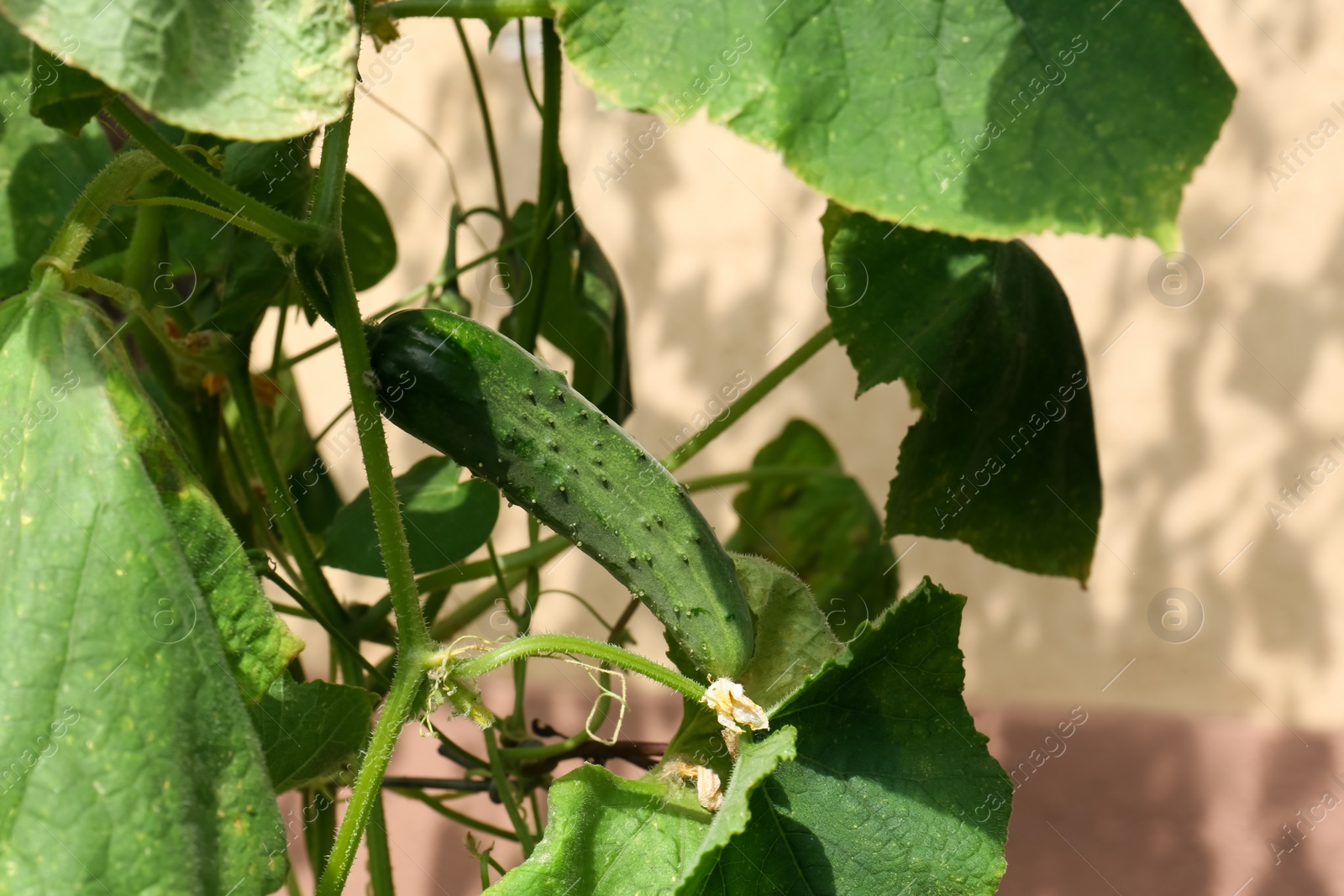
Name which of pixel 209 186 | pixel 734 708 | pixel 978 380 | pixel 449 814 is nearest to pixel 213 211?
pixel 209 186

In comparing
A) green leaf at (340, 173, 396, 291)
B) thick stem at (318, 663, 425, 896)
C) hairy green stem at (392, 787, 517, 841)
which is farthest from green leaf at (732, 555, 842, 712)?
green leaf at (340, 173, 396, 291)

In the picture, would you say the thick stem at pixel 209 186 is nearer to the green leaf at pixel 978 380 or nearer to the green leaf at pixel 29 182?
the green leaf at pixel 29 182

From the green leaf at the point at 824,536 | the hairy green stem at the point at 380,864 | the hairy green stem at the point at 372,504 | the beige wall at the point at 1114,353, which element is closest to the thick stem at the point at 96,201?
the hairy green stem at the point at 372,504

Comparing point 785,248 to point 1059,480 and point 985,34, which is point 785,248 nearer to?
point 1059,480

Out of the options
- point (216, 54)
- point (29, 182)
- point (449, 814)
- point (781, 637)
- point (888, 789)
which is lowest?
point (888, 789)

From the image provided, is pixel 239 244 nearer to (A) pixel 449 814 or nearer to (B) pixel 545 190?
(B) pixel 545 190
